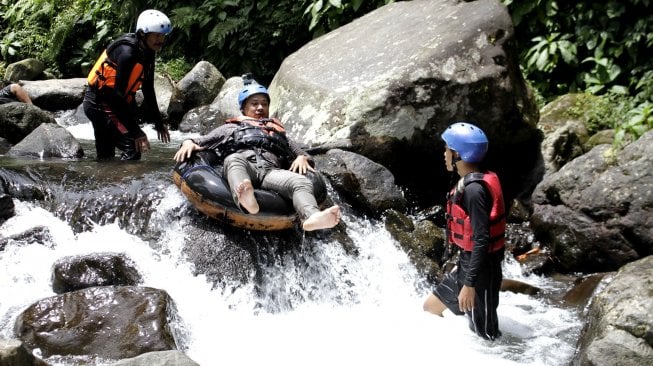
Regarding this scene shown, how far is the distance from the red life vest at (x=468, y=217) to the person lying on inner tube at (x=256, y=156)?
38.7 inches

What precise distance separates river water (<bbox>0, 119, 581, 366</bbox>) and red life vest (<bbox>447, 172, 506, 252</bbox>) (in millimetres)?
768

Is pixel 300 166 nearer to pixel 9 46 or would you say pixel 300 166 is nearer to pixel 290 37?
pixel 290 37

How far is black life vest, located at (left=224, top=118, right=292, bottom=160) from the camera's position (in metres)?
5.68

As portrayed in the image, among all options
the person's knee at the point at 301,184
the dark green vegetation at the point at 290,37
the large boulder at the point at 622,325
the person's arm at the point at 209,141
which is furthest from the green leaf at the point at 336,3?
the large boulder at the point at 622,325

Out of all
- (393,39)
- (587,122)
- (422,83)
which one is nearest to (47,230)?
(422,83)

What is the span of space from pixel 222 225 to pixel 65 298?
4.78 ft

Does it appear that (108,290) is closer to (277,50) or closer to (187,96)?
(187,96)

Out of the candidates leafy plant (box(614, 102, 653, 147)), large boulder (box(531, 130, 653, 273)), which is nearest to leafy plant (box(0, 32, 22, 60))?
large boulder (box(531, 130, 653, 273))

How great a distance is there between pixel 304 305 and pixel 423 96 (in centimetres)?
259

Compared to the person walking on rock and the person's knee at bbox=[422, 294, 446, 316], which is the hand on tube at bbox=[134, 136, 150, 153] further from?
the person's knee at bbox=[422, 294, 446, 316]

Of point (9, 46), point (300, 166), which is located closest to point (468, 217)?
point (300, 166)

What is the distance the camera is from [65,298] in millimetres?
4559

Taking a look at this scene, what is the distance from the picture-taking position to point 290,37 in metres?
12.3

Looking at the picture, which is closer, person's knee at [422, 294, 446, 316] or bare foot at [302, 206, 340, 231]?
bare foot at [302, 206, 340, 231]
